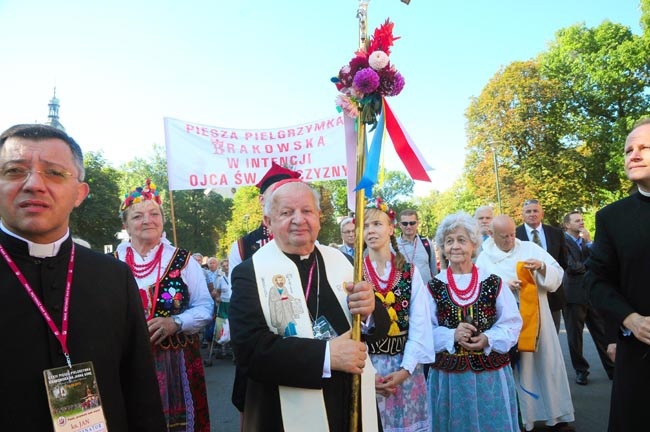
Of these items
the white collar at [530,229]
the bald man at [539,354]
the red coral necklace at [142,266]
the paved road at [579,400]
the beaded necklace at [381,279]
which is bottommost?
the paved road at [579,400]

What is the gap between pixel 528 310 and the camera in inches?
175

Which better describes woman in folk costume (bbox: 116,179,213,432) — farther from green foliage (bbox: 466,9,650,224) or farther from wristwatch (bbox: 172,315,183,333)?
green foliage (bbox: 466,9,650,224)

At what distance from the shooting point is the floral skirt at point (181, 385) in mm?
3381

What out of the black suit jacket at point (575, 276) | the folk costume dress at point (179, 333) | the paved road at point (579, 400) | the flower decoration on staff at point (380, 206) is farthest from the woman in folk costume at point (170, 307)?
the black suit jacket at point (575, 276)

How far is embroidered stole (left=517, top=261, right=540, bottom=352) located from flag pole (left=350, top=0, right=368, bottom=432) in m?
2.58

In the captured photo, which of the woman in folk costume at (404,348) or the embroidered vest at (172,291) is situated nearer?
the woman in folk costume at (404,348)

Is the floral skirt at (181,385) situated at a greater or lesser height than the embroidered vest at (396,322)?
lesser

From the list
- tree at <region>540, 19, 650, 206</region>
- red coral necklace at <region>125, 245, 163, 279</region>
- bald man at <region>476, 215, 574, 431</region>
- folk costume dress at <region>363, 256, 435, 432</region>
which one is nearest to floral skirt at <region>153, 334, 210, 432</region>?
red coral necklace at <region>125, 245, 163, 279</region>

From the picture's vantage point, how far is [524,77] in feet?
94.9

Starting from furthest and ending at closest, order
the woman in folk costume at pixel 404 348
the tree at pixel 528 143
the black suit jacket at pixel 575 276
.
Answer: the tree at pixel 528 143
the black suit jacket at pixel 575 276
the woman in folk costume at pixel 404 348

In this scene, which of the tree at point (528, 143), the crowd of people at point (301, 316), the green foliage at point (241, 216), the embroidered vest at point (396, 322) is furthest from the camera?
the green foliage at point (241, 216)

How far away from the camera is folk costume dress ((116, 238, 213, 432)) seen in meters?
3.40

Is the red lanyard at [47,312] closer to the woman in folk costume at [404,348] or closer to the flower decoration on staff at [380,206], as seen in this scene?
the woman in folk costume at [404,348]

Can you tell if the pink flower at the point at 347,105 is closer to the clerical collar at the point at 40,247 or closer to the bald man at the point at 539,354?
the clerical collar at the point at 40,247
